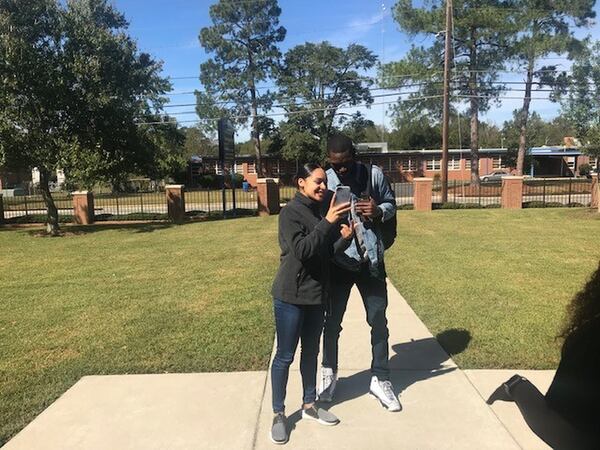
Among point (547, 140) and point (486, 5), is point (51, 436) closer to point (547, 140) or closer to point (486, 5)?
point (486, 5)

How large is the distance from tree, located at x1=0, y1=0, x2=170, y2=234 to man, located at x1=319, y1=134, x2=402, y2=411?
12585 mm

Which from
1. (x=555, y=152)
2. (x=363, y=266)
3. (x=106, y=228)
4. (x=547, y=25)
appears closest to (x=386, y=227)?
(x=363, y=266)

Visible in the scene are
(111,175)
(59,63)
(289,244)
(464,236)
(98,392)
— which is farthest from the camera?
(111,175)

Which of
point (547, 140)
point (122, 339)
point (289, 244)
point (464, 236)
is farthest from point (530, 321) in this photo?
point (547, 140)

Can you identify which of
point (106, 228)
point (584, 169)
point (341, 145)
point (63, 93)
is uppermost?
point (63, 93)

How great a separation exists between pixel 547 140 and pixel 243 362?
324ft

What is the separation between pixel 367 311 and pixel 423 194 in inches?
702

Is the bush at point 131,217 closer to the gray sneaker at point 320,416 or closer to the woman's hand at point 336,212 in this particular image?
the gray sneaker at point 320,416

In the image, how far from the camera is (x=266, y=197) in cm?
2069

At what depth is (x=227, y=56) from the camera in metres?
48.2

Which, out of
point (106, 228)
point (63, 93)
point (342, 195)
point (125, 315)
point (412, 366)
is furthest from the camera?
point (106, 228)

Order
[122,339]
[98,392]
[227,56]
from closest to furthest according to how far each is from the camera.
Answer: [98,392]
[122,339]
[227,56]

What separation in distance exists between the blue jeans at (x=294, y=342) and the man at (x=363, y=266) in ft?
1.04

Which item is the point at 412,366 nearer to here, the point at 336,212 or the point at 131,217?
the point at 336,212
